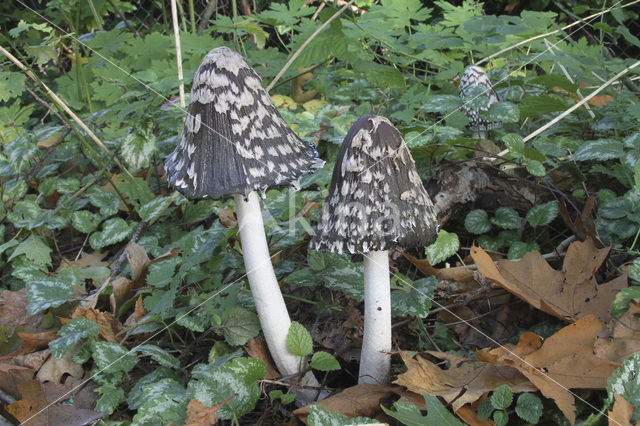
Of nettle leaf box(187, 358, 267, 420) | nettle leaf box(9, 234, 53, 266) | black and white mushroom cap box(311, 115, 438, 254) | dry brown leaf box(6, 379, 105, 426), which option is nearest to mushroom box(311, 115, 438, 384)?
black and white mushroom cap box(311, 115, 438, 254)

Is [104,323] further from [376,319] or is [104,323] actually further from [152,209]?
[376,319]

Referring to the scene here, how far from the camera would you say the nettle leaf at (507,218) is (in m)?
2.45

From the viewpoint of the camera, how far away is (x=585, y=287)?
1957 mm

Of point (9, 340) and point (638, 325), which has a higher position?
point (638, 325)

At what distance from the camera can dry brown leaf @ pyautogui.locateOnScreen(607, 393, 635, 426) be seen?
135 centimetres

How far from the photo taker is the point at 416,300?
6.59 feet

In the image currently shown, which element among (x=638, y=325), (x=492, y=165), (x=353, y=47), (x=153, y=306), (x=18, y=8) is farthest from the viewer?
(x=18, y=8)

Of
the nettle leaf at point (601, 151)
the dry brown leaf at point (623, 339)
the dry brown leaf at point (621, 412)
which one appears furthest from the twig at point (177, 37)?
the dry brown leaf at point (621, 412)

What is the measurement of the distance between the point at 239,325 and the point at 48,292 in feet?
3.27

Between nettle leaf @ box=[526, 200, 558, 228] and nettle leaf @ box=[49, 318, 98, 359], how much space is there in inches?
78.4

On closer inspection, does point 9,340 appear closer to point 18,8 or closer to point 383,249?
point 383,249

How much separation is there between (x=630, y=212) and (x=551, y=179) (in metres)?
0.67

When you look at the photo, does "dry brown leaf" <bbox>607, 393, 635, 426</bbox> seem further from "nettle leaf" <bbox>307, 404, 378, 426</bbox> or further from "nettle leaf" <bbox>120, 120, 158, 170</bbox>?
"nettle leaf" <bbox>120, 120, 158, 170</bbox>

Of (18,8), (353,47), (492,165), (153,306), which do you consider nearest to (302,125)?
(353,47)
